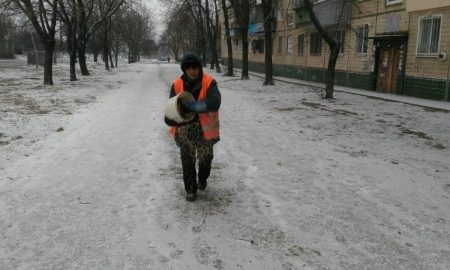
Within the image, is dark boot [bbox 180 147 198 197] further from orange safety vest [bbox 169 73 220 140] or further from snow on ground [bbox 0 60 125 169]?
snow on ground [bbox 0 60 125 169]

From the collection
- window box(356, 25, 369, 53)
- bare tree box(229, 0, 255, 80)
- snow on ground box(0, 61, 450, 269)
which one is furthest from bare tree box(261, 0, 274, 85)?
snow on ground box(0, 61, 450, 269)

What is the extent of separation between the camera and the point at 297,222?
4.25 m

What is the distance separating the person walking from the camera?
425 centimetres

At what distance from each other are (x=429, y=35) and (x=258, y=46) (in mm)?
23247

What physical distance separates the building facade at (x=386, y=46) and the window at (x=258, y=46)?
926cm

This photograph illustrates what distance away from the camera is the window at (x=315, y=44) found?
988 inches

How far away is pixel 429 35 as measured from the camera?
51.2 ft

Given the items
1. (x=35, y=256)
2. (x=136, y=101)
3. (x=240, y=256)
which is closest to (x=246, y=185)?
(x=240, y=256)

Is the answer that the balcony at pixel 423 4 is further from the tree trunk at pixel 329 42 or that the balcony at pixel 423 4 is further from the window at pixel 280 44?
the window at pixel 280 44

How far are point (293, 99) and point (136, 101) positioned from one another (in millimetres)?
5434

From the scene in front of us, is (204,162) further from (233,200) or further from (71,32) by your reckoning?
(71,32)

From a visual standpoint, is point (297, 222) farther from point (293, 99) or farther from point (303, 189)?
point (293, 99)

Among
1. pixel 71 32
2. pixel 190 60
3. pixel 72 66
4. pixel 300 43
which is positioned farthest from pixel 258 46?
pixel 190 60

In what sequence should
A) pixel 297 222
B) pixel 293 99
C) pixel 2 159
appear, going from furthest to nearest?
pixel 293 99, pixel 2 159, pixel 297 222
